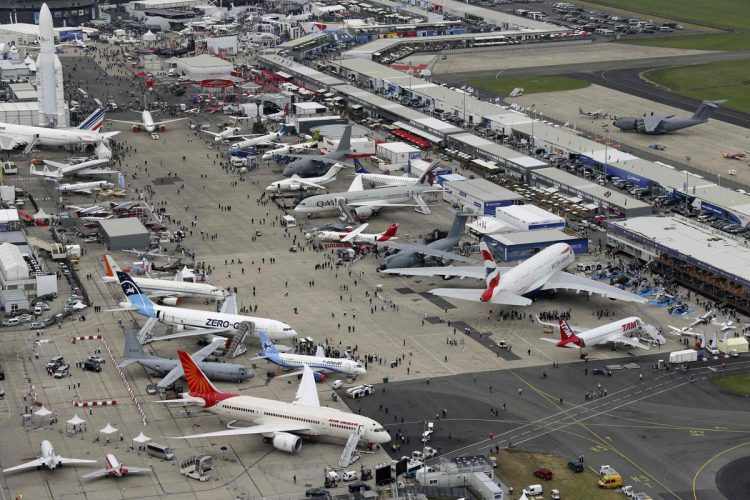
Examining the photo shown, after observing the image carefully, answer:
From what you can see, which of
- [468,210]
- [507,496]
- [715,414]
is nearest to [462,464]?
[507,496]

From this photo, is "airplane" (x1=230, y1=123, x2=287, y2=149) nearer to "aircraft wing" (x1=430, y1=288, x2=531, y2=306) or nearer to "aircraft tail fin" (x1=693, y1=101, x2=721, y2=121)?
"aircraft tail fin" (x1=693, y1=101, x2=721, y2=121)

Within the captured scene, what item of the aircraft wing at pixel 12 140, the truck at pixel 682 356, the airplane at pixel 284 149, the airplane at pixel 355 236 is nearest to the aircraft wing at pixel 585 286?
the truck at pixel 682 356

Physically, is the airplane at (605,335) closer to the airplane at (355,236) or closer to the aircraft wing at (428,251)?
the aircraft wing at (428,251)

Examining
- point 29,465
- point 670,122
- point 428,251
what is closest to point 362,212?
point 428,251

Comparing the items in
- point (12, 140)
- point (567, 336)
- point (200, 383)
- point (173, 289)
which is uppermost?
point (200, 383)

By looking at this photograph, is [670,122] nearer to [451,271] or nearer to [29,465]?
[451,271]

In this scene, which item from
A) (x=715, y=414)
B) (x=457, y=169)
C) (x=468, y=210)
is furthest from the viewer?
(x=457, y=169)

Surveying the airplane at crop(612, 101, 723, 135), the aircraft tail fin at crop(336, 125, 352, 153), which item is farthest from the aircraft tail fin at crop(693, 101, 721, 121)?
the aircraft tail fin at crop(336, 125, 352, 153)

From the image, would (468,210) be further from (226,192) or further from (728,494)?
(728,494)
